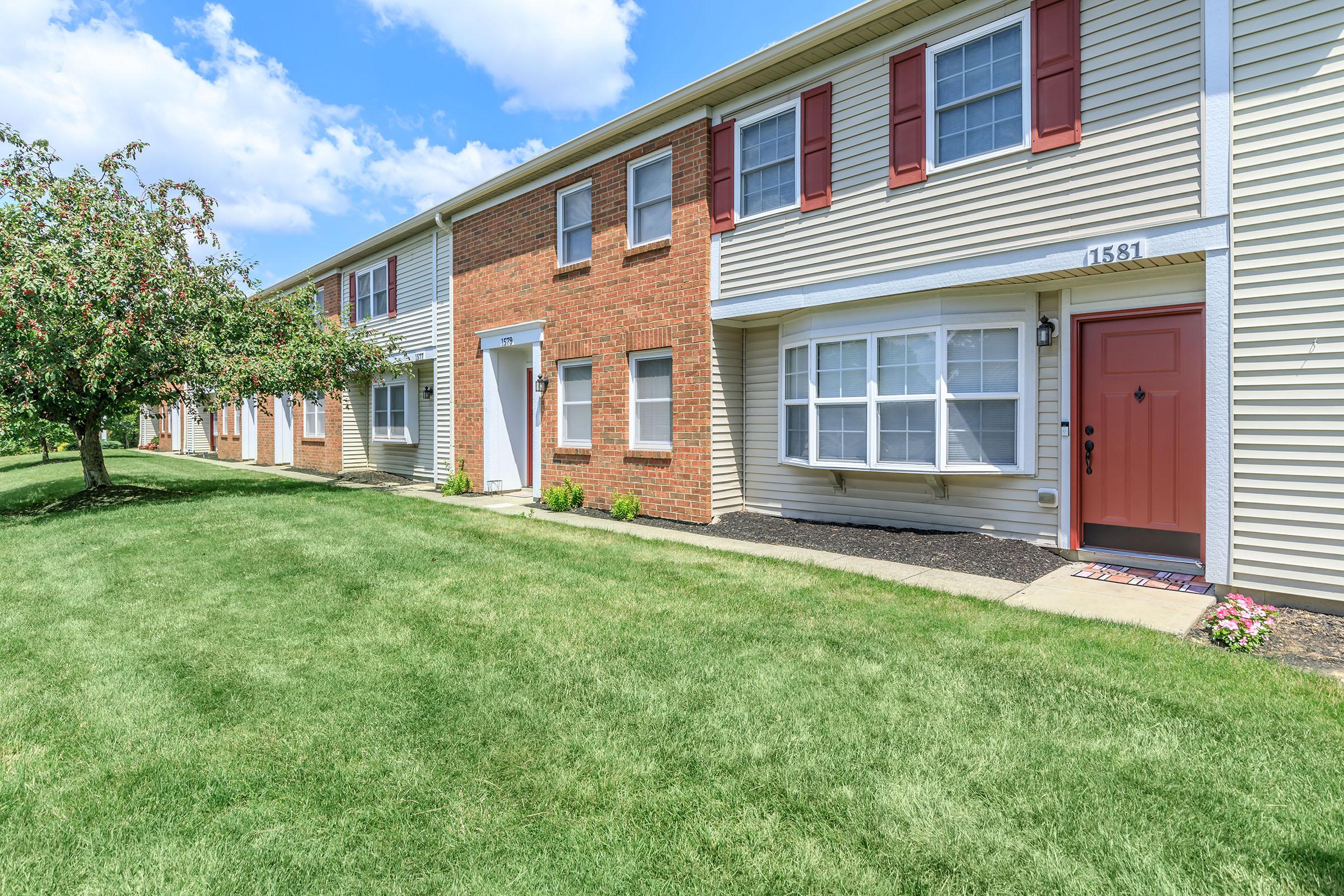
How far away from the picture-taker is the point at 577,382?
11.1 m

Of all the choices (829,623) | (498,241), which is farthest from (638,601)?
(498,241)

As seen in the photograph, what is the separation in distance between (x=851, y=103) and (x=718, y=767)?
7.39 m

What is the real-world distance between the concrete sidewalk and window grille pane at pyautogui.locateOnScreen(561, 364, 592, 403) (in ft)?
10.0

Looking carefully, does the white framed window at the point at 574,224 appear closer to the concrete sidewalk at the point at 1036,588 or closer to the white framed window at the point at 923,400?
the white framed window at the point at 923,400

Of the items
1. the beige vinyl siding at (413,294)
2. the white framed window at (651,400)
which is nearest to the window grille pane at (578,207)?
the white framed window at (651,400)

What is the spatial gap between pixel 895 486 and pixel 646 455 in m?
3.61

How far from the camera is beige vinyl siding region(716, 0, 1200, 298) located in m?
5.54

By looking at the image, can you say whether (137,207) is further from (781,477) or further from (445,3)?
(781,477)

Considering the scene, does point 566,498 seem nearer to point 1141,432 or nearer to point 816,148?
point 816,148

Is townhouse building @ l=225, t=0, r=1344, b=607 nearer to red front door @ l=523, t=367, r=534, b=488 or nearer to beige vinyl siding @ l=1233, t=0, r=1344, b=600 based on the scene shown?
beige vinyl siding @ l=1233, t=0, r=1344, b=600

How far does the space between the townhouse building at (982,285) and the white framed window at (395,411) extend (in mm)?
5226

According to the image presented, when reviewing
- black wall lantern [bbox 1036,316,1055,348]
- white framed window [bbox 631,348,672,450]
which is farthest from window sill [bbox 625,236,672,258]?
black wall lantern [bbox 1036,316,1055,348]

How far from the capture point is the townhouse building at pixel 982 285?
5.07 m

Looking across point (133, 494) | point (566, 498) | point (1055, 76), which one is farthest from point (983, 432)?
point (133, 494)
